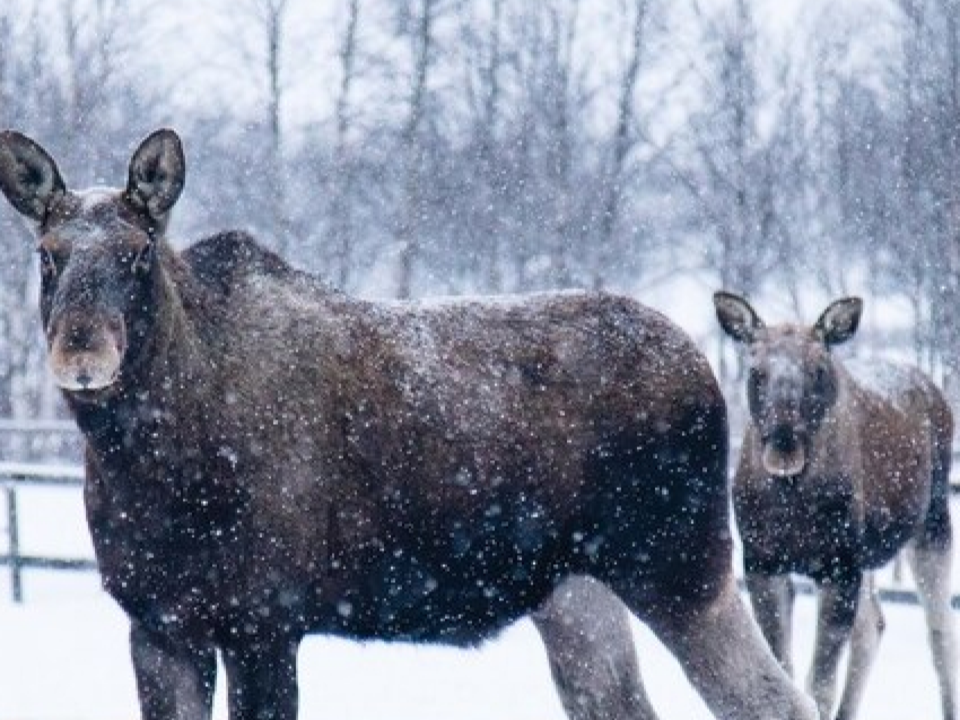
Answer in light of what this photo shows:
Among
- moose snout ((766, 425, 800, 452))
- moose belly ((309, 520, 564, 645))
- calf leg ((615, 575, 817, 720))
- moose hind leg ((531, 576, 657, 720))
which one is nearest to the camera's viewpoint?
moose belly ((309, 520, 564, 645))

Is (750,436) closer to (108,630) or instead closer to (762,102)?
(108,630)

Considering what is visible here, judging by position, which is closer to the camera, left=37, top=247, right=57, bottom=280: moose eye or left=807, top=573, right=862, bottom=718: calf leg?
left=37, top=247, right=57, bottom=280: moose eye

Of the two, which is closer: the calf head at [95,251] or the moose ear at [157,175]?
the calf head at [95,251]

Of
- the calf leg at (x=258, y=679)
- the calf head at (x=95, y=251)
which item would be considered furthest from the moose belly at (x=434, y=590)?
the calf head at (x=95, y=251)

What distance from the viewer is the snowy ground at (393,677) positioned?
745 centimetres

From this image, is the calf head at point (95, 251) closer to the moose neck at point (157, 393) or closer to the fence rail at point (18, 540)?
the moose neck at point (157, 393)

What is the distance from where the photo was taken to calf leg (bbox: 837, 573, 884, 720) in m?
7.35

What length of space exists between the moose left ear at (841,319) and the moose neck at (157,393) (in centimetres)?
361

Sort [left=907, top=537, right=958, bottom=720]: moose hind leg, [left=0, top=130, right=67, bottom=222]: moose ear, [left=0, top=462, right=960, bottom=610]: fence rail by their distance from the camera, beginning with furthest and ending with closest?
[left=0, top=462, right=960, bottom=610]: fence rail → [left=907, top=537, right=958, bottom=720]: moose hind leg → [left=0, top=130, right=67, bottom=222]: moose ear

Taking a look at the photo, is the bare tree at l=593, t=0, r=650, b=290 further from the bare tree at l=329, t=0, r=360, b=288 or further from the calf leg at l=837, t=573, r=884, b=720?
the calf leg at l=837, t=573, r=884, b=720

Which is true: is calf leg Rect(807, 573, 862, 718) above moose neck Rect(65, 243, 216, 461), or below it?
below

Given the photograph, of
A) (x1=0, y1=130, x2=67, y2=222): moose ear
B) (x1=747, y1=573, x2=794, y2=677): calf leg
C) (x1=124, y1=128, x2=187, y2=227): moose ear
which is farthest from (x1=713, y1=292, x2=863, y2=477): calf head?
(x1=0, y1=130, x2=67, y2=222): moose ear

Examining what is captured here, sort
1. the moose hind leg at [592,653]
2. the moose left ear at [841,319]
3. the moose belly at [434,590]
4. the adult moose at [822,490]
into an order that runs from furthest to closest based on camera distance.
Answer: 1. the moose left ear at [841,319]
2. the adult moose at [822,490]
3. the moose hind leg at [592,653]
4. the moose belly at [434,590]

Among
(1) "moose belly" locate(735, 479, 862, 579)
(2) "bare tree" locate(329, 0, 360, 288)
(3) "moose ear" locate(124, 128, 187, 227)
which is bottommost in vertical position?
(1) "moose belly" locate(735, 479, 862, 579)
